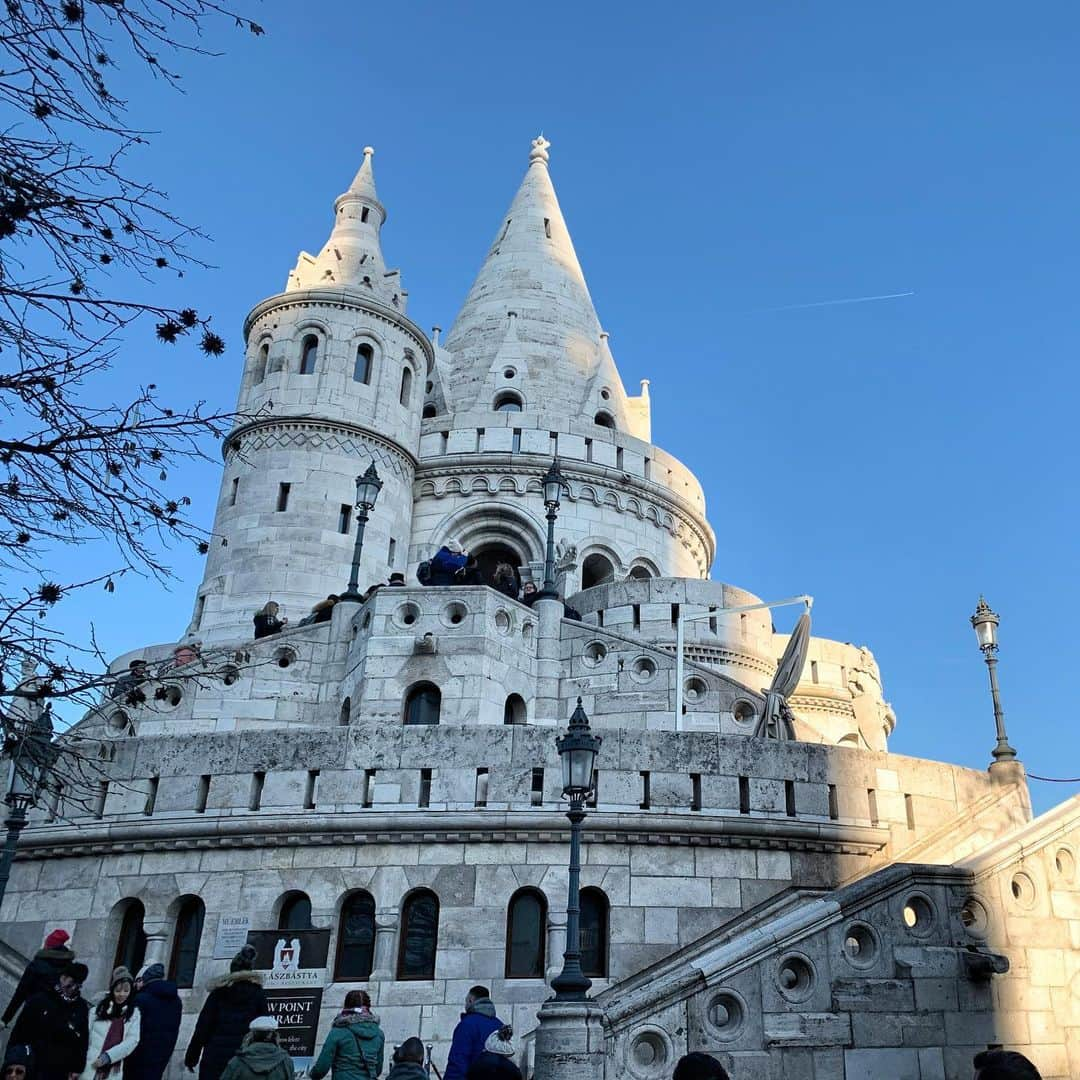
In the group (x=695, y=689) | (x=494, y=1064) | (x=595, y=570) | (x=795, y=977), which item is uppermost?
(x=595, y=570)

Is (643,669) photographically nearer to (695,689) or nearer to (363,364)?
(695,689)

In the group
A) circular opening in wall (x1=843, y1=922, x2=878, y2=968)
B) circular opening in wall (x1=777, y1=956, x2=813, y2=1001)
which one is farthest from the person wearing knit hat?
circular opening in wall (x1=843, y1=922, x2=878, y2=968)

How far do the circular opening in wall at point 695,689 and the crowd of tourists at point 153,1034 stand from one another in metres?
11.9

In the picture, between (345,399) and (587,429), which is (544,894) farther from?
(587,429)

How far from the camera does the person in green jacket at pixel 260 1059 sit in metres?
6.74

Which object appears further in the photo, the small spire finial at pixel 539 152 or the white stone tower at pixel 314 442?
the small spire finial at pixel 539 152

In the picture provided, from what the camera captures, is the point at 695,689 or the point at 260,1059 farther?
A: the point at 695,689

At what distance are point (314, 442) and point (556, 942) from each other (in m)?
15.9

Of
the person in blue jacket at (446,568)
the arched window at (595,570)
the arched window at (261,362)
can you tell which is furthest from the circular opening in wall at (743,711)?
the arched window at (261,362)

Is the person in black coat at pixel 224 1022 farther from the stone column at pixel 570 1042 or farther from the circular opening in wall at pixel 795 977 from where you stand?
the circular opening in wall at pixel 795 977

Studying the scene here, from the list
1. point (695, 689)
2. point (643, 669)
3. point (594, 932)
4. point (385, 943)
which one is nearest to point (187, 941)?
point (385, 943)

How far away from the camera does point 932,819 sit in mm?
13820

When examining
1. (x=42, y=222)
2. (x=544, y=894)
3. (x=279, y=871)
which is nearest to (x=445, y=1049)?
(x=544, y=894)

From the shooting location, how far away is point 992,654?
15086mm
